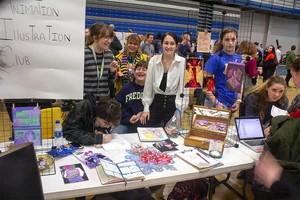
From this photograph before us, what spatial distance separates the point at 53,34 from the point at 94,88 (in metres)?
0.96

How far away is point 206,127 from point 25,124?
120cm

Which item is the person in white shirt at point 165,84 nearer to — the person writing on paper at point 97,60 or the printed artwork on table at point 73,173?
the person writing on paper at point 97,60

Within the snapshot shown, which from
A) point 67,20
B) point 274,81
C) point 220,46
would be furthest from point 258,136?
point 67,20

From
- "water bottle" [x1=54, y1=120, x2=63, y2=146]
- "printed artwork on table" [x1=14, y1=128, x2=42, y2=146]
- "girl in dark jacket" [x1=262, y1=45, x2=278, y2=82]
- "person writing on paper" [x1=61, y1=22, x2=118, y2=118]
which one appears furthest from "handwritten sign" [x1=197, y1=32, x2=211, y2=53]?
"girl in dark jacket" [x1=262, y1=45, x2=278, y2=82]

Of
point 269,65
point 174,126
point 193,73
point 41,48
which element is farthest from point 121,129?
point 269,65

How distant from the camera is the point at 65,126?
69.0 inches

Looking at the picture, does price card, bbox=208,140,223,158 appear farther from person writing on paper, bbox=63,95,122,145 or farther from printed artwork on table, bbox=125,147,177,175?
person writing on paper, bbox=63,95,122,145

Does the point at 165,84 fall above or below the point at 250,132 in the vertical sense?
above

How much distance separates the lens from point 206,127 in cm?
186

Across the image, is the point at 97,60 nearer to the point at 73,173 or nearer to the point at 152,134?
the point at 152,134

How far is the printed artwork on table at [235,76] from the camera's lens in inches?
71.8

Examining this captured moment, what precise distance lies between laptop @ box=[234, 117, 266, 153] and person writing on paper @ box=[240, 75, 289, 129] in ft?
1.02

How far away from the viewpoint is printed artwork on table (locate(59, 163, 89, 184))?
4.37ft

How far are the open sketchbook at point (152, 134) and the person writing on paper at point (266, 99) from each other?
862mm
